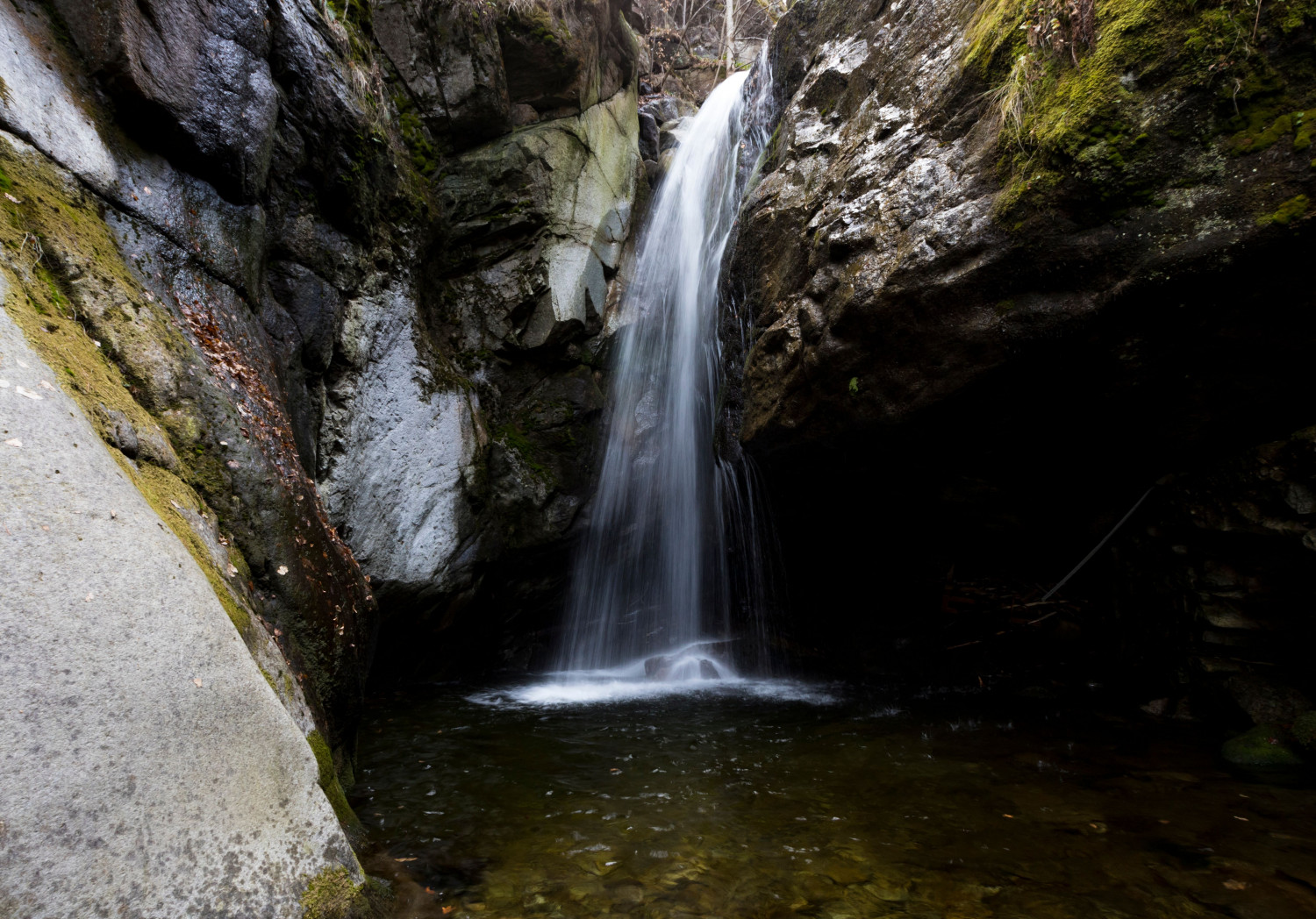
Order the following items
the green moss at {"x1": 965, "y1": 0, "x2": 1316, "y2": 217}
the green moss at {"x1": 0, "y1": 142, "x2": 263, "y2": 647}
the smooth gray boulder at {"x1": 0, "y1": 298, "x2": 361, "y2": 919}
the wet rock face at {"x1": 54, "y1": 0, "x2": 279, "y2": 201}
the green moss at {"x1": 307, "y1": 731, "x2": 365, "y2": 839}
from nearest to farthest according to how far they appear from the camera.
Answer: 1. the smooth gray boulder at {"x1": 0, "y1": 298, "x2": 361, "y2": 919}
2. the green moss at {"x1": 0, "y1": 142, "x2": 263, "y2": 647}
3. the green moss at {"x1": 307, "y1": 731, "x2": 365, "y2": 839}
4. the green moss at {"x1": 965, "y1": 0, "x2": 1316, "y2": 217}
5. the wet rock face at {"x1": 54, "y1": 0, "x2": 279, "y2": 201}

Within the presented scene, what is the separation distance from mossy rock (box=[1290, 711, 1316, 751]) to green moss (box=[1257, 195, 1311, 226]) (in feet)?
12.4

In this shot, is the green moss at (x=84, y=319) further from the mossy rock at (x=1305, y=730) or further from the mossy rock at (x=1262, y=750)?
the mossy rock at (x=1305, y=730)

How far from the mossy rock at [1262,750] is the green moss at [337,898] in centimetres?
597

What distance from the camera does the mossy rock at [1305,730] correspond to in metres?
4.54

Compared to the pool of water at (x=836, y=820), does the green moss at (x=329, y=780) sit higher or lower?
higher

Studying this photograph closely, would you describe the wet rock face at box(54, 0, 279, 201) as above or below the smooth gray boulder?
above

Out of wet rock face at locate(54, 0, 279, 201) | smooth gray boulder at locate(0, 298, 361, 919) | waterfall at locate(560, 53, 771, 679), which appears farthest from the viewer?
waterfall at locate(560, 53, 771, 679)

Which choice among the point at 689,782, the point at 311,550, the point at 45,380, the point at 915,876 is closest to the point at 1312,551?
the point at 915,876

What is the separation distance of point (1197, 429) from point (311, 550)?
6845mm

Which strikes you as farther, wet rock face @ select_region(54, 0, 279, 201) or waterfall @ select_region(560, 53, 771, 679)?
waterfall @ select_region(560, 53, 771, 679)

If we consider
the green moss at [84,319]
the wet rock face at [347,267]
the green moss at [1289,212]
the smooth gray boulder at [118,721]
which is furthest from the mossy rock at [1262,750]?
the green moss at [84,319]

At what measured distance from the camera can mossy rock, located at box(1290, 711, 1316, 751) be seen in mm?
4539

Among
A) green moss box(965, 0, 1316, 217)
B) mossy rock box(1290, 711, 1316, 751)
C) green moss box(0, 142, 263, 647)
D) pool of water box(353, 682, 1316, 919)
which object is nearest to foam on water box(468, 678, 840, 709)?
→ pool of water box(353, 682, 1316, 919)

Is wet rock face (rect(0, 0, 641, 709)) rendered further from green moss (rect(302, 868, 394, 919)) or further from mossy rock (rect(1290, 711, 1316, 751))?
mossy rock (rect(1290, 711, 1316, 751))
